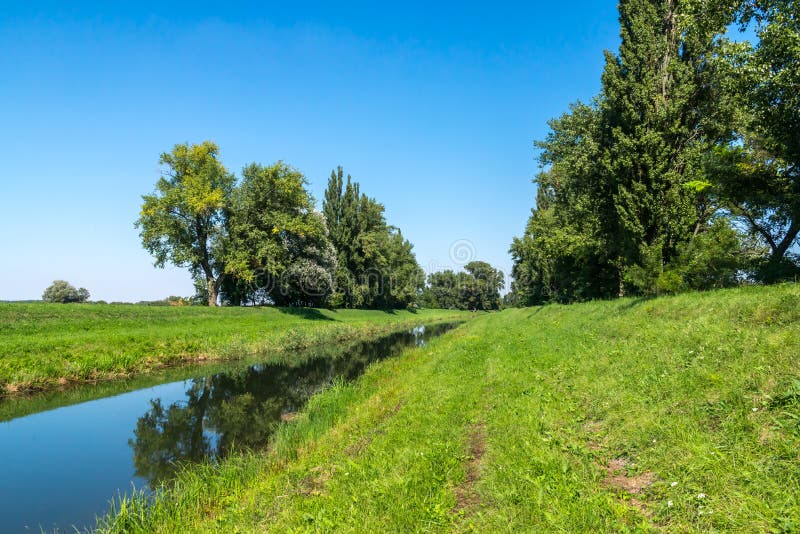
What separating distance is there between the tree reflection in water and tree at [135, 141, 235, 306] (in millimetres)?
27430

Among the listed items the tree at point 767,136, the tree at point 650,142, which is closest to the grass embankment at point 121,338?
the tree at point 650,142

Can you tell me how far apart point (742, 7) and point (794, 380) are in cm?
1568

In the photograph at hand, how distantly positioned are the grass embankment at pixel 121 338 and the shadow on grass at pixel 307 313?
6497 millimetres

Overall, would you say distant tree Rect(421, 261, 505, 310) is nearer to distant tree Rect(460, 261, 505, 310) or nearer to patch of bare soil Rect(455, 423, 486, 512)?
distant tree Rect(460, 261, 505, 310)

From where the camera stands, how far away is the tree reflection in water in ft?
39.5

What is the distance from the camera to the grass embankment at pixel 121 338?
19.0 m

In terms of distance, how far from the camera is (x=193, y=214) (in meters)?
46.1

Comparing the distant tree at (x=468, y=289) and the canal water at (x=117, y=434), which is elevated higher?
the distant tree at (x=468, y=289)

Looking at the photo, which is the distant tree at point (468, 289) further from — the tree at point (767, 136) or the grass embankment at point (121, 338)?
the tree at point (767, 136)

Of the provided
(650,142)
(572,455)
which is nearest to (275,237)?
(650,142)

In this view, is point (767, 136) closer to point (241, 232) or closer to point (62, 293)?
point (241, 232)

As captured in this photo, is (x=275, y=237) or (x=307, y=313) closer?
(x=275, y=237)

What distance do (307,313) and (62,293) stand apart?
101ft

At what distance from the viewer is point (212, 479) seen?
8836 millimetres
